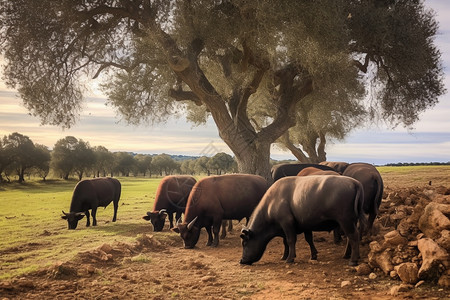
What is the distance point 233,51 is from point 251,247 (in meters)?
12.4

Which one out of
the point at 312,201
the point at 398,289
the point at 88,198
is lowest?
the point at 398,289

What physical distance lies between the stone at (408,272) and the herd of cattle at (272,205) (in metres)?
1.56

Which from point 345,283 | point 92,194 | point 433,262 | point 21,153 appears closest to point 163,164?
point 21,153

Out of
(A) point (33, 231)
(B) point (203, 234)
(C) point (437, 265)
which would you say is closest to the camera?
(C) point (437, 265)

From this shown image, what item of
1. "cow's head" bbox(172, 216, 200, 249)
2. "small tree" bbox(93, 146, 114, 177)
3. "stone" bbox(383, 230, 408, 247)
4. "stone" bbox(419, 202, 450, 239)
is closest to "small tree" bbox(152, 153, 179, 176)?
"small tree" bbox(93, 146, 114, 177)

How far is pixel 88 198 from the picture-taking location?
58.7 feet

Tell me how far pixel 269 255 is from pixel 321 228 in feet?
6.79

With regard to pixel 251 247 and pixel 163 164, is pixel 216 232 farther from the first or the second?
pixel 163 164

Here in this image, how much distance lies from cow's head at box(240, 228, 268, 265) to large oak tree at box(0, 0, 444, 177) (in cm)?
865

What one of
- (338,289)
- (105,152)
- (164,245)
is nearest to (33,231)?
(164,245)

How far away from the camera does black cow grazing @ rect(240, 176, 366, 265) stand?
8352 millimetres

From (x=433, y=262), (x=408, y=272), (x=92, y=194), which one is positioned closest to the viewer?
(x=433, y=262)

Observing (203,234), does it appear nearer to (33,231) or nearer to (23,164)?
(33,231)

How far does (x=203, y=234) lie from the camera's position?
1473cm
